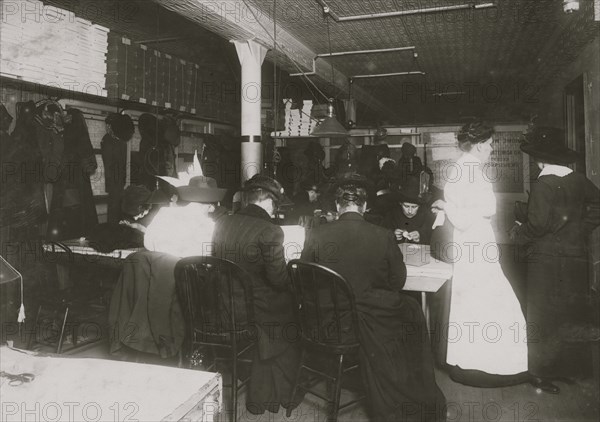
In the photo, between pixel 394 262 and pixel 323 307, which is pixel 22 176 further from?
pixel 394 262

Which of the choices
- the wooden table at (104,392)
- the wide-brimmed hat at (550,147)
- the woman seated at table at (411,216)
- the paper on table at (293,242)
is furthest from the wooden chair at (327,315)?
the woman seated at table at (411,216)

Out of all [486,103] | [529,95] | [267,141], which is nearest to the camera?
[267,141]

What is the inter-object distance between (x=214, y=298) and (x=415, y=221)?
2.94m

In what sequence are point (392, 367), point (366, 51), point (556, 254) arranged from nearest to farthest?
point (392, 367) → point (556, 254) → point (366, 51)

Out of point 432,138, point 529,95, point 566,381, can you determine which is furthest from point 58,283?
point 529,95

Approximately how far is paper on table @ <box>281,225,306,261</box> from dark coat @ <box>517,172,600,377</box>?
181 centimetres

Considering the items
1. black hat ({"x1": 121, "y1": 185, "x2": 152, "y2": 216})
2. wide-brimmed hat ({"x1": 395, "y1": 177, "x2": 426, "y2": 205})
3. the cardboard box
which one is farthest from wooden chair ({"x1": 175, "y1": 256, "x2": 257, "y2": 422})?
wide-brimmed hat ({"x1": 395, "y1": 177, "x2": 426, "y2": 205})

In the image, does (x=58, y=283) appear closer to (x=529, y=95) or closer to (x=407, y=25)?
A: (x=407, y=25)

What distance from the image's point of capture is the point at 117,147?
6227 mm

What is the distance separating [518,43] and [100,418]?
752 cm

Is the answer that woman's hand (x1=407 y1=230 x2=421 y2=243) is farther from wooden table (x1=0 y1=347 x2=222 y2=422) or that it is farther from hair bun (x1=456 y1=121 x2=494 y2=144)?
wooden table (x1=0 y1=347 x2=222 y2=422)

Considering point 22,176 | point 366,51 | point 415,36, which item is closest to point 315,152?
point 366,51

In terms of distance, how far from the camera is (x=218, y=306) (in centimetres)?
322

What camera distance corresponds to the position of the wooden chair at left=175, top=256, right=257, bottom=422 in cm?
318
